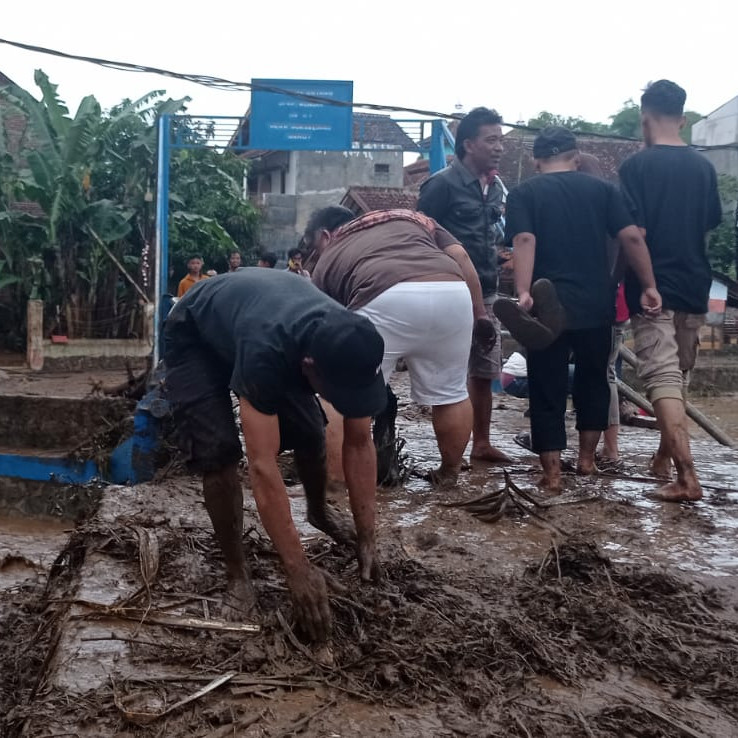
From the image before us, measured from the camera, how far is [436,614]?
9.95 feet

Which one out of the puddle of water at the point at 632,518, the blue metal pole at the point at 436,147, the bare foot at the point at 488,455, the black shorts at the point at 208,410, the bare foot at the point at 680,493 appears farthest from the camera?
the blue metal pole at the point at 436,147

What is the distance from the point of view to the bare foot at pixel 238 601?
3.04 meters

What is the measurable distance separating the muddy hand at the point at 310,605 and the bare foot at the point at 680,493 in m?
2.54

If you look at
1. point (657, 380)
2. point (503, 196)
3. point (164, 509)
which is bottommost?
point (164, 509)

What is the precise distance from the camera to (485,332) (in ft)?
17.4

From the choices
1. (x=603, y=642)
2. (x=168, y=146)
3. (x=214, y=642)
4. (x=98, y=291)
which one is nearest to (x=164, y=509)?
(x=214, y=642)

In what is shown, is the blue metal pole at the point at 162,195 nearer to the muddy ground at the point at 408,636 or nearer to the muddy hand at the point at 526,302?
the muddy hand at the point at 526,302

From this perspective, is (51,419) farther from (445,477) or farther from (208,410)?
(208,410)

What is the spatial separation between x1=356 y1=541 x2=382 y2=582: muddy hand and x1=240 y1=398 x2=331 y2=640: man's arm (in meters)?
0.46

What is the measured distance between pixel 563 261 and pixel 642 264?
1.32 feet

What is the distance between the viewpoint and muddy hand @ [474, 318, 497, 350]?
5281 millimetres

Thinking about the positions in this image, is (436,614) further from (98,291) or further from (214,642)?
(98,291)

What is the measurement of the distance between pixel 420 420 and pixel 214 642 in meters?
4.76

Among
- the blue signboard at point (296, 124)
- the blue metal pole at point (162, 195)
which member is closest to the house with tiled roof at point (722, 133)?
the blue signboard at point (296, 124)
